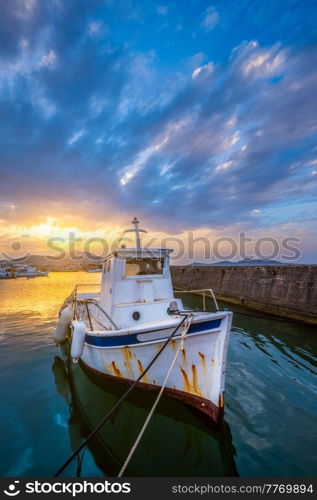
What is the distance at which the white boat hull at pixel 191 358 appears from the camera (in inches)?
198

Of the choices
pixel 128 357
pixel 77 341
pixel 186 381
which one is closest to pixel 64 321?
pixel 77 341

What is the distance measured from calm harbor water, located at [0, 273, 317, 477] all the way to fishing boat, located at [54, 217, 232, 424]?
0.57 metres

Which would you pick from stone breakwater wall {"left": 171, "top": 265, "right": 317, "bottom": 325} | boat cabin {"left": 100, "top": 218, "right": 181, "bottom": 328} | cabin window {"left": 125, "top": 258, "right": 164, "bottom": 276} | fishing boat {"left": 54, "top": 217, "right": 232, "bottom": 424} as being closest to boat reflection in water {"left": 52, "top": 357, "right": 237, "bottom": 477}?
fishing boat {"left": 54, "top": 217, "right": 232, "bottom": 424}

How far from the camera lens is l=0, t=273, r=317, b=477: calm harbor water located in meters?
4.11

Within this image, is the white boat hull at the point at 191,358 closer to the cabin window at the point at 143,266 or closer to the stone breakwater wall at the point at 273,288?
the cabin window at the point at 143,266

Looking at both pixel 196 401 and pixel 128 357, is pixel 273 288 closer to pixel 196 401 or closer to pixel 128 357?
pixel 196 401

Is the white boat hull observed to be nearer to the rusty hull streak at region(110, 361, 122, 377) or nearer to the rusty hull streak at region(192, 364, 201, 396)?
the rusty hull streak at region(192, 364, 201, 396)

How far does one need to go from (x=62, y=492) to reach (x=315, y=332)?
13.3 metres

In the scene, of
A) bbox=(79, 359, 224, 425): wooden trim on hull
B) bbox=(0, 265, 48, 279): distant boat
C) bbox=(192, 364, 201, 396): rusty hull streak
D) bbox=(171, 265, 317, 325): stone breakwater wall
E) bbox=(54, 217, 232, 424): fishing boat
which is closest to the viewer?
bbox=(79, 359, 224, 425): wooden trim on hull

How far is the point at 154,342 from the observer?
17.4 feet

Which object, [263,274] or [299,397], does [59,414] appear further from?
[263,274]

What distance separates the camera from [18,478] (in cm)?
374

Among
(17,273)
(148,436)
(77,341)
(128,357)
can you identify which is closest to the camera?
(148,436)

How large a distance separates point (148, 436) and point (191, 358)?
190 centimetres
